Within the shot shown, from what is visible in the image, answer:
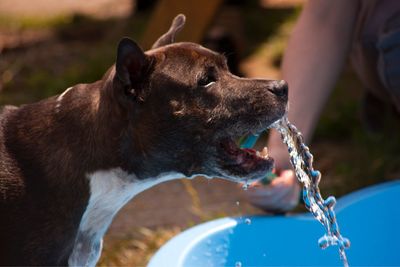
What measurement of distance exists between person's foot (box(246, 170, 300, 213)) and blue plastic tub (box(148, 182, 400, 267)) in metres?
0.05

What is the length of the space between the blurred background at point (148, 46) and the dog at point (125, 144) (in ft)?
2.10

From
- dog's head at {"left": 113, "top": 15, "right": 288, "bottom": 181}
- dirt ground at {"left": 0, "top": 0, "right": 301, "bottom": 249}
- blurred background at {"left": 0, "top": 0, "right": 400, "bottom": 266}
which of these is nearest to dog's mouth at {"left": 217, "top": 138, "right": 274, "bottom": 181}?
dog's head at {"left": 113, "top": 15, "right": 288, "bottom": 181}

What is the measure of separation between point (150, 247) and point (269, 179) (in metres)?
0.79

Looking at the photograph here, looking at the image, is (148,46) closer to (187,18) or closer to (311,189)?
(187,18)

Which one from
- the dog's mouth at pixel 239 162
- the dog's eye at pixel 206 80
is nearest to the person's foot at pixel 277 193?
the dog's mouth at pixel 239 162

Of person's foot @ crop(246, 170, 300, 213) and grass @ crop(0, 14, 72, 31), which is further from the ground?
person's foot @ crop(246, 170, 300, 213)

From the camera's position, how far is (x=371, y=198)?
9.31 ft

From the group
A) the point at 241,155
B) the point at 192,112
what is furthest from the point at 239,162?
the point at 192,112

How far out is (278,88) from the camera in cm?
221

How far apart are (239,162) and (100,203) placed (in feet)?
1.34

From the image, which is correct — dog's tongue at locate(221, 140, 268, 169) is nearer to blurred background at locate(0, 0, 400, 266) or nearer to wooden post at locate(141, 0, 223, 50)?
blurred background at locate(0, 0, 400, 266)

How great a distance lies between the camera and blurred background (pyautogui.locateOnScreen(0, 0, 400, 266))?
3.55m

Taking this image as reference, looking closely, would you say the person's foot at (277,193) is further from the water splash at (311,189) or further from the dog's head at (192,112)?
the dog's head at (192,112)

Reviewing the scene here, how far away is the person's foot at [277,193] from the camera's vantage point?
269 cm
